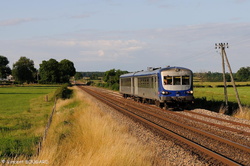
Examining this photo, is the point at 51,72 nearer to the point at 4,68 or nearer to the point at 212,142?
the point at 4,68

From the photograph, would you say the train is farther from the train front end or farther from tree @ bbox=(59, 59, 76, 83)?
tree @ bbox=(59, 59, 76, 83)

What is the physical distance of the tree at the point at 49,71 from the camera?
125m

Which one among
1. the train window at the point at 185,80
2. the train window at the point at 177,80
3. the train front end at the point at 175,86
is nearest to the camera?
the train front end at the point at 175,86

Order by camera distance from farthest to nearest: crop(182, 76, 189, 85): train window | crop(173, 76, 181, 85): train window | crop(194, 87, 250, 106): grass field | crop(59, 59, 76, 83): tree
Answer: crop(59, 59, 76, 83): tree → crop(194, 87, 250, 106): grass field → crop(182, 76, 189, 85): train window → crop(173, 76, 181, 85): train window

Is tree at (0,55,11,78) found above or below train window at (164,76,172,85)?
above

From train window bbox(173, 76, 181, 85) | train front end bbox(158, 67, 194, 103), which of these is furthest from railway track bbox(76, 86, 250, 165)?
train window bbox(173, 76, 181, 85)

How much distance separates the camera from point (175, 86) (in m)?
19.9

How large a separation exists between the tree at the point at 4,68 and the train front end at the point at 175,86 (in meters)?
135

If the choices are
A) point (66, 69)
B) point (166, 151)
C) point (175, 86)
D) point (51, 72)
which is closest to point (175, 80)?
point (175, 86)

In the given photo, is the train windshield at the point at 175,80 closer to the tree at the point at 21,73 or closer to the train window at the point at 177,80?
the train window at the point at 177,80

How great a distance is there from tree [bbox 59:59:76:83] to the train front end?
4560 inches

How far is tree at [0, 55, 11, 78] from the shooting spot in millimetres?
141938

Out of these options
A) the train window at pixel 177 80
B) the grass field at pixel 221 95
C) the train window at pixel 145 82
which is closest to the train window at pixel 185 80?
the train window at pixel 177 80

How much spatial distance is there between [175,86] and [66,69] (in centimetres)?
12697
